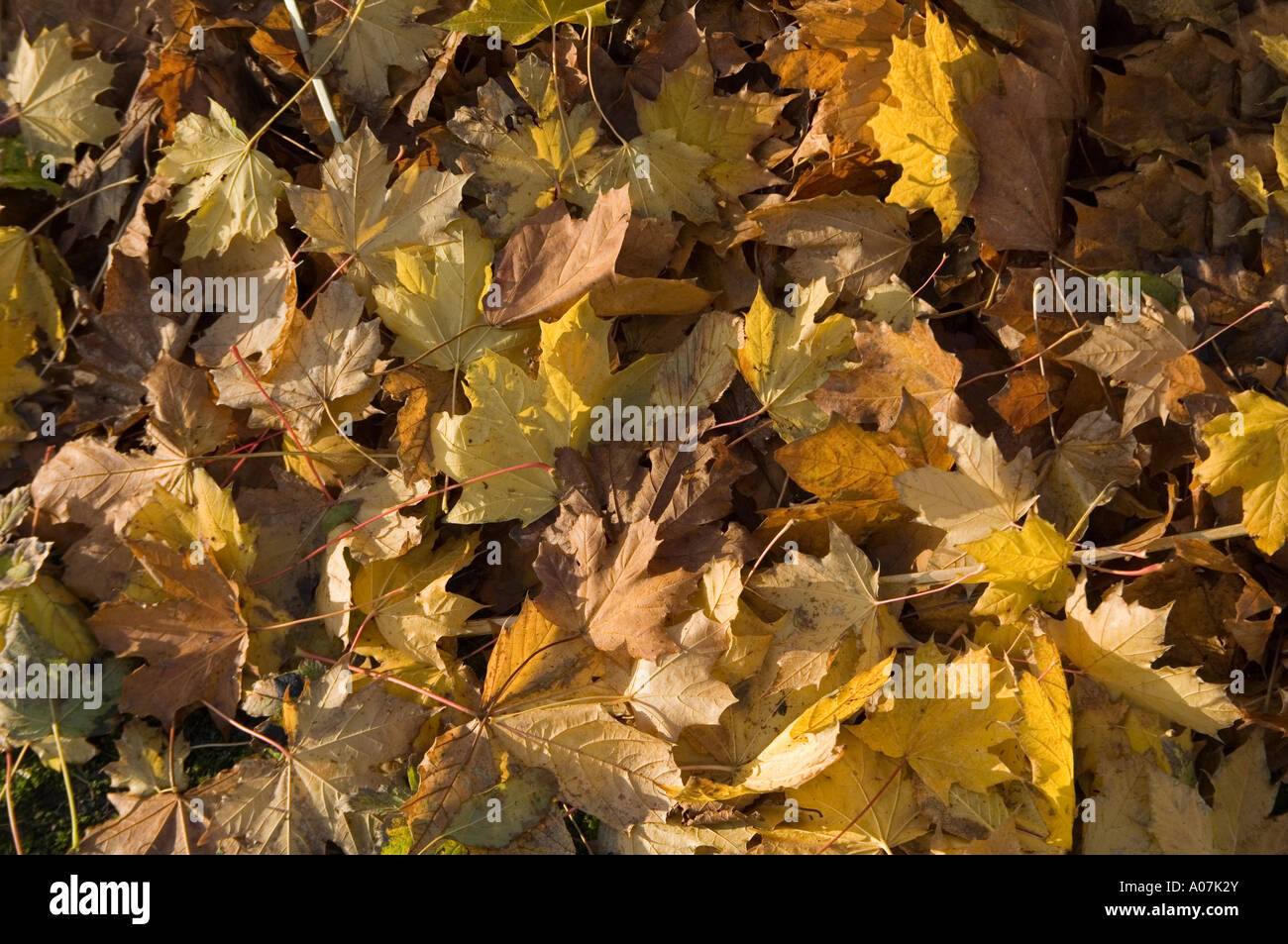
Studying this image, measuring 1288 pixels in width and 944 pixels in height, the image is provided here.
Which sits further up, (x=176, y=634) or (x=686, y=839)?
(x=176, y=634)

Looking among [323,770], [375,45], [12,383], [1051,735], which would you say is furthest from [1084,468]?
[12,383]

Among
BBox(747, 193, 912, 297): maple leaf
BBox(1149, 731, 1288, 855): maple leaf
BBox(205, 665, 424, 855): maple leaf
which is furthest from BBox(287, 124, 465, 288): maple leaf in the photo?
BBox(1149, 731, 1288, 855): maple leaf

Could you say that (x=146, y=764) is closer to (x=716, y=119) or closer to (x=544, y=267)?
(x=544, y=267)

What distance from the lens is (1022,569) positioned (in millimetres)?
1242

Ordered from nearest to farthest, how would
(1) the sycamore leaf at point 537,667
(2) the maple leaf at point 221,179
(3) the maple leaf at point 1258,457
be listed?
(3) the maple leaf at point 1258,457 → (1) the sycamore leaf at point 537,667 → (2) the maple leaf at point 221,179

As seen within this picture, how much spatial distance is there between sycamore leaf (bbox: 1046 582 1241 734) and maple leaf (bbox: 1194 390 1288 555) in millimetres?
172

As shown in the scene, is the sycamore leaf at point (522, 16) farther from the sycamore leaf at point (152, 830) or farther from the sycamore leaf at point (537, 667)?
the sycamore leaf at point (152, 830)

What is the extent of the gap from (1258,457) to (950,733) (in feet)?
1.78

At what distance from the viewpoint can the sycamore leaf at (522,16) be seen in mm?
1356

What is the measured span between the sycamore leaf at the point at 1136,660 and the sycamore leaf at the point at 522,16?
3.63 ft

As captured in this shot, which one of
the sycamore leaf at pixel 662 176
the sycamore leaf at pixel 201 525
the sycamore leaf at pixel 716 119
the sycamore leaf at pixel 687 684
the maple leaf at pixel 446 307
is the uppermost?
the sycamore leaf at pixel 716 119

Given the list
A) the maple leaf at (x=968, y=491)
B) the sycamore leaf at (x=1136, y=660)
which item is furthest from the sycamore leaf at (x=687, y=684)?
the sycamore leaf at (x=1136, y=660)

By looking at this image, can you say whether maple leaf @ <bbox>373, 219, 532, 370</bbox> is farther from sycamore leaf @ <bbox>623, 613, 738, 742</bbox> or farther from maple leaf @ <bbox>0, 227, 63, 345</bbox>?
maple leaf @ <bbox>0, 227, 63, 345</bbox>

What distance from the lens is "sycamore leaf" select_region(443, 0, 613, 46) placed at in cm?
136
